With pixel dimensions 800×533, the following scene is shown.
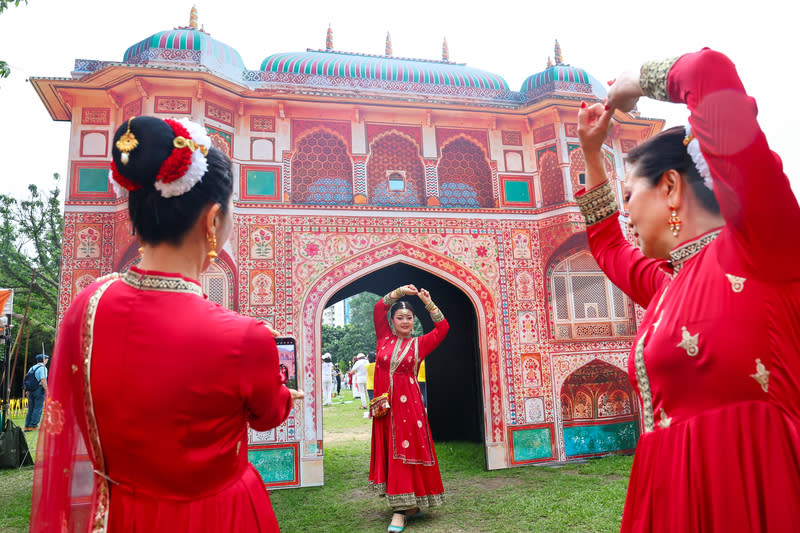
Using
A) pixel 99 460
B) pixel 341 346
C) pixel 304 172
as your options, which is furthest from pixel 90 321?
pixel 341 346

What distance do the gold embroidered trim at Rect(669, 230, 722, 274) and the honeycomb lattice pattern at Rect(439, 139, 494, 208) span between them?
22.0 ft

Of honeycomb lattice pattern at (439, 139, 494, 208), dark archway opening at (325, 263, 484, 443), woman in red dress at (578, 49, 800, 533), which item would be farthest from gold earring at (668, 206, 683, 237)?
dark archway opening at (325, 263, 484, 443)

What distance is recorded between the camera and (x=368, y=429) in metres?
10.7

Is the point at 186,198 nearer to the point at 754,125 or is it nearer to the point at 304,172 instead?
the point at 754,125

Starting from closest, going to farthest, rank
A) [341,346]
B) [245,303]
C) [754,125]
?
[754,125] < [245,303] < [341,346]

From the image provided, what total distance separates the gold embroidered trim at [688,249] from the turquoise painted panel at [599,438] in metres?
6.89

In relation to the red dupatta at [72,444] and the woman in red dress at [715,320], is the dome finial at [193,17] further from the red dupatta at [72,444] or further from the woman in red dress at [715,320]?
the woman in red dress at [715,320]

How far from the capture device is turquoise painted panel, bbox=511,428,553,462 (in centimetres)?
718

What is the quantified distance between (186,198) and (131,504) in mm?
749

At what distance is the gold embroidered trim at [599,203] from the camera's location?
5.42ft

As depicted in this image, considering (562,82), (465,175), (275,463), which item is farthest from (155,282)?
(562,82)

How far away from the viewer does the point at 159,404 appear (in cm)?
119

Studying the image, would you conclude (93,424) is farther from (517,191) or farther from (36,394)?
(36,394)

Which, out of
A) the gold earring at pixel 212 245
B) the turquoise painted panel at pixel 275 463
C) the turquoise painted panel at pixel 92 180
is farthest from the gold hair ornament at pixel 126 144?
the turquoise painted panel at pixel 92 180
